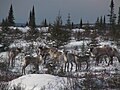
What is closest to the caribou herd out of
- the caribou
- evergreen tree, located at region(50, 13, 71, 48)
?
the caribou

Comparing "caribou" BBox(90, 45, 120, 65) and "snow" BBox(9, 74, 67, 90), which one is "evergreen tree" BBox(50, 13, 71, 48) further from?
"snow" BBox(9, 74, 67, 90)

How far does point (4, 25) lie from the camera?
4097 centimetres

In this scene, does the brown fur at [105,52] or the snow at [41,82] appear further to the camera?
the brown fur at [105,52]

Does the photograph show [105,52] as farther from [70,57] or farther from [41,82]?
[41,82]

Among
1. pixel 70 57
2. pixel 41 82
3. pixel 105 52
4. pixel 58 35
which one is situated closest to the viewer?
pixel 41 82

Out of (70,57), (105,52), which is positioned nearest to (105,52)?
(105,52)

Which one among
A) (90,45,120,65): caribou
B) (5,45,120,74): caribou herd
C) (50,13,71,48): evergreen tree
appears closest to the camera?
(5,45,120,74): caribou herd

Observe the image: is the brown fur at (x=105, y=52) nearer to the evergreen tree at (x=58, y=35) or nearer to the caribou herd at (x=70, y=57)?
the caribou herd at (x=70, y=57)

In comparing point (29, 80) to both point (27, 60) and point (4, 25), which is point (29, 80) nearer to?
point (27, 60)

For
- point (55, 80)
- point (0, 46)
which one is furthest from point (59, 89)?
point (0, 46)

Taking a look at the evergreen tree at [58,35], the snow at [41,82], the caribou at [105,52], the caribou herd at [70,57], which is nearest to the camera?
the snow at [41,82]

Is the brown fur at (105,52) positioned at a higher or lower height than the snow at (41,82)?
lower

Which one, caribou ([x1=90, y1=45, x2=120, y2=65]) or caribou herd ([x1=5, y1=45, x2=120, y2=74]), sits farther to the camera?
caribou ([x1=90, y1=45, x2=120, y2=65])

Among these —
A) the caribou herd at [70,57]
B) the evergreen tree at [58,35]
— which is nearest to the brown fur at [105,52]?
the caribou herd at [70,57]
